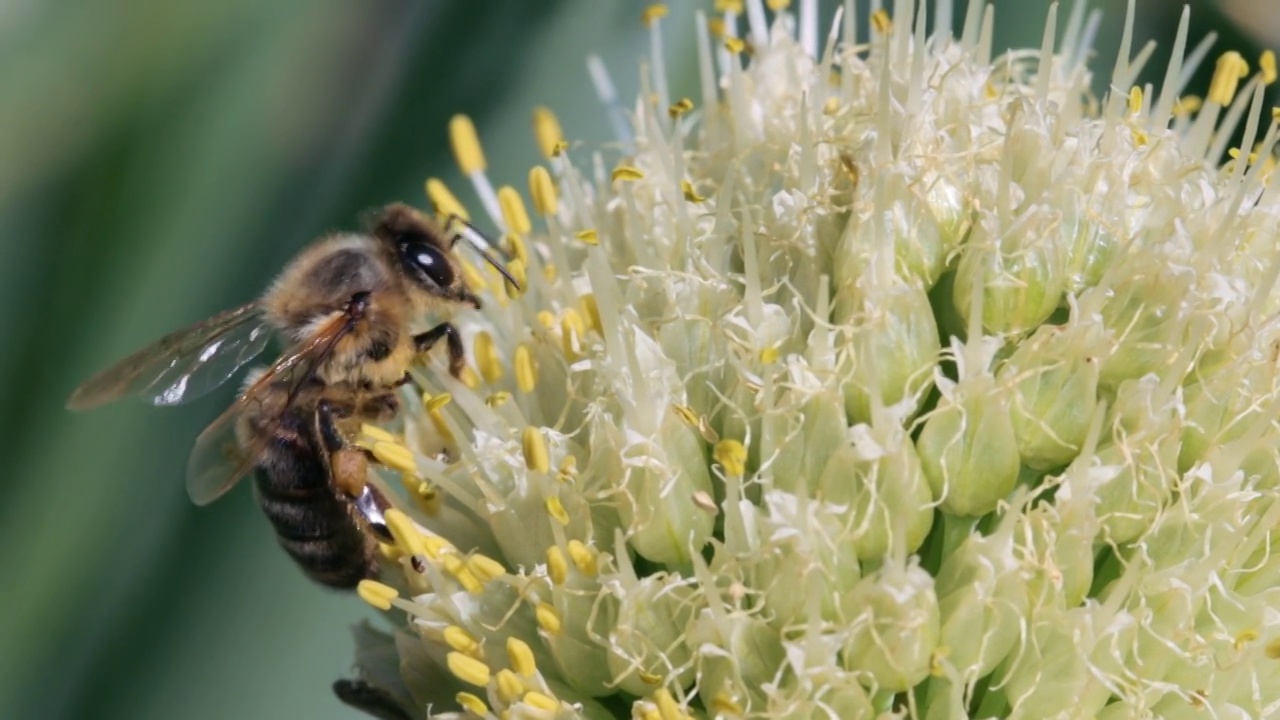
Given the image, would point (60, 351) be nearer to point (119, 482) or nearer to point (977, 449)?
point (119, 482)

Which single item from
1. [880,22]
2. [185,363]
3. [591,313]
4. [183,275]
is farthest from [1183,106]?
[183,275]

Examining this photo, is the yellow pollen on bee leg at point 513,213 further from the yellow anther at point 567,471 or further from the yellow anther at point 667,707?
the yellow anther at point 667,707

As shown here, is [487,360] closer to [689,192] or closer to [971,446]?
[689,192]

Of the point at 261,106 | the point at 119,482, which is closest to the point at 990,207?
the point at 261,106

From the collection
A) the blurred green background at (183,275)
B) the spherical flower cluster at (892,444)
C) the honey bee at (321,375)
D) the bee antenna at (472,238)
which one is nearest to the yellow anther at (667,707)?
the spherical flower cluster at (892,444)

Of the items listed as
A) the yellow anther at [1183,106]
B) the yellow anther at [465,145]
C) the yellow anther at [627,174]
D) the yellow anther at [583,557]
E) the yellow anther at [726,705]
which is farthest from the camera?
the yellow anther at [465,145]
